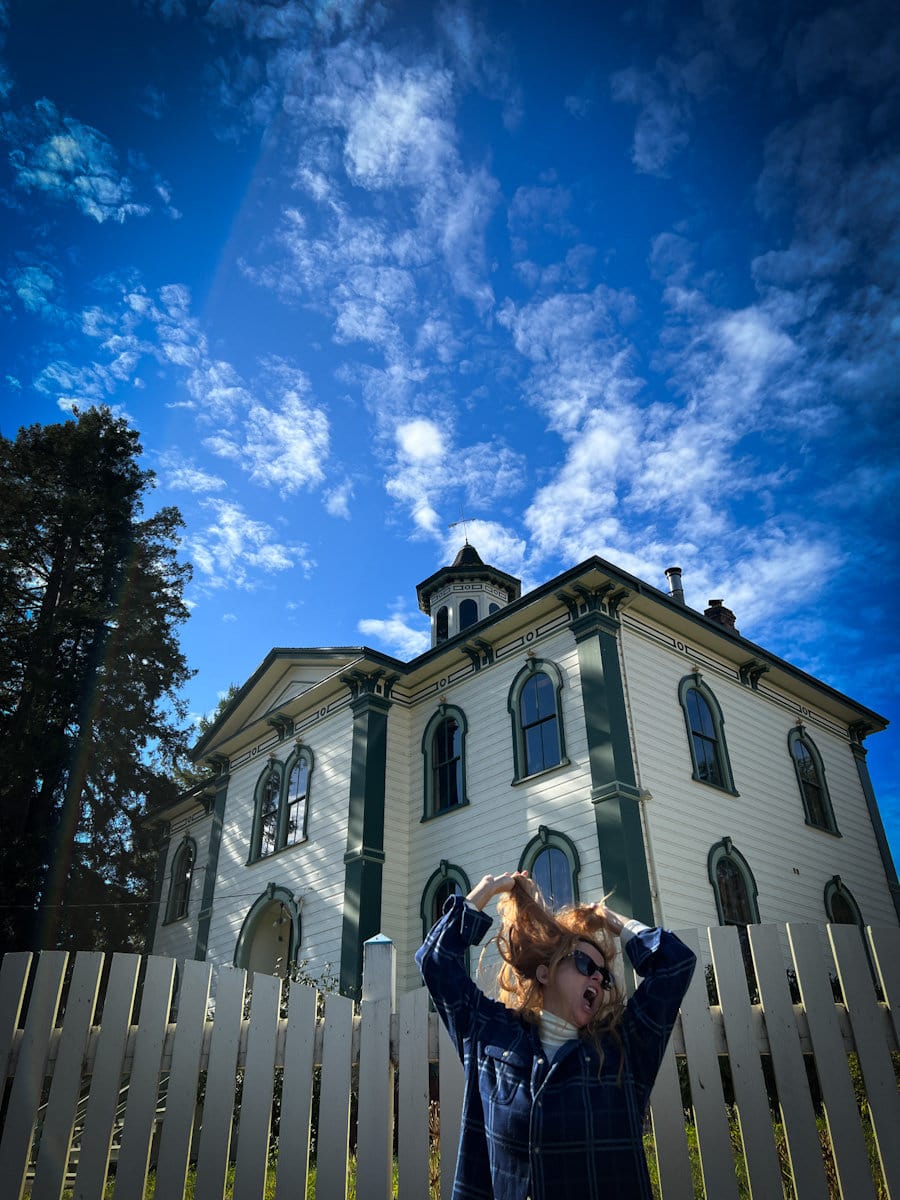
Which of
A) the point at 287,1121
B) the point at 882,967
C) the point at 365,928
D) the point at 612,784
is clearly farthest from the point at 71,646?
the point at 882,967

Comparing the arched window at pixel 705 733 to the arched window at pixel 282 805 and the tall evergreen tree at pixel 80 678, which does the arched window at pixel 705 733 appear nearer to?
the arched window at pixel 282 805

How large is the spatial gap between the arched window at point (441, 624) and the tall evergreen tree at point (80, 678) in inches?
290

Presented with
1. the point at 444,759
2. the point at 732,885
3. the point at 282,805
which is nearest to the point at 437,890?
the point at 444,759

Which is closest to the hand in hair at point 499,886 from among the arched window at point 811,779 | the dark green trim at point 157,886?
the arched window at point 811,779

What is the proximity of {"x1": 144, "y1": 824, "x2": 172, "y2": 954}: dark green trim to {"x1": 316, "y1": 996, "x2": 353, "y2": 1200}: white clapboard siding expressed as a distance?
2072cm

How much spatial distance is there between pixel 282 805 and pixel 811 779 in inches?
452

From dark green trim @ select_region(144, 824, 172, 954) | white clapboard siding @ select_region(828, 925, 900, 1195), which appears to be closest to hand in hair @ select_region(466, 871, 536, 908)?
white clapboard siding @ select_region(828, 925, 900, 1195)

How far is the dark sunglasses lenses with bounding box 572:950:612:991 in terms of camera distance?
258cm

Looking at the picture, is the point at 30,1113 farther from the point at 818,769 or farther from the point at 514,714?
the point at 818,769

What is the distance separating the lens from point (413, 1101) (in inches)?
157

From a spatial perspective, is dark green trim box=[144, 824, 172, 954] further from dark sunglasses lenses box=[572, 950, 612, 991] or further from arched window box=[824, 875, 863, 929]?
dark sunglasses lenses box=[572, 950, 612, 991]

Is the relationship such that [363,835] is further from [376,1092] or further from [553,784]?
[376,1092]

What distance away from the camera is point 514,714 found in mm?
15070

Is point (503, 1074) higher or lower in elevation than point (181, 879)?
lower
